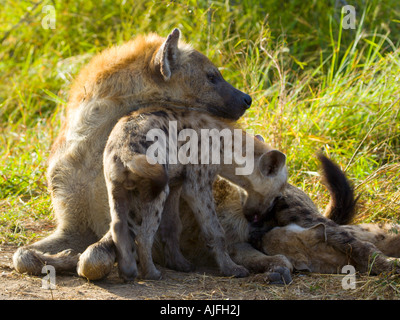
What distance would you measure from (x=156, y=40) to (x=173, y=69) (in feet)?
0.91

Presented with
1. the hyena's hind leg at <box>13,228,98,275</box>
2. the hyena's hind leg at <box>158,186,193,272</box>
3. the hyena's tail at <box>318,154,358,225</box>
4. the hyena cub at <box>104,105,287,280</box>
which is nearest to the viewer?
the hyena cub at <box>104,105,287,280</box>

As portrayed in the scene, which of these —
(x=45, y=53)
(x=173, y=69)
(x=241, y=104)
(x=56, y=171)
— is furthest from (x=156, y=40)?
(x=45, y=53)

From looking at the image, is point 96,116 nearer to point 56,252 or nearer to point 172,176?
point 172,176

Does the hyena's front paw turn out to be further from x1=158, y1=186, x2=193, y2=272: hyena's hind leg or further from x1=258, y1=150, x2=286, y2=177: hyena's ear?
x1=258, y1=150, x2=286, y2=177: hyena's ear

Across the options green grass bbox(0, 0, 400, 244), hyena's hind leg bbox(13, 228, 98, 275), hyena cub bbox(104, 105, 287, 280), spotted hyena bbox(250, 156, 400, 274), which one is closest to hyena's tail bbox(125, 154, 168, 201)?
hyena cub bbox(104, 105, 287, 280)

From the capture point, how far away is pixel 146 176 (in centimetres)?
327

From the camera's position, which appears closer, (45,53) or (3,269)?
(3,269)

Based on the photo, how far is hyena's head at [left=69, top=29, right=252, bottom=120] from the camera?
3953mm

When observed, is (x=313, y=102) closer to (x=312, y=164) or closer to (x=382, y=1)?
(x=312, y=164)

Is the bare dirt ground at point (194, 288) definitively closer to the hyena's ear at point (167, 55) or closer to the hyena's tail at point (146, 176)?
the hyena's tail at point (146, 176)

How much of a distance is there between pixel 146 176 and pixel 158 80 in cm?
94

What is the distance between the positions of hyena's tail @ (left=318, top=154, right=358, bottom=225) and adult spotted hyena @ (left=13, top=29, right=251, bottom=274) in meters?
0.84

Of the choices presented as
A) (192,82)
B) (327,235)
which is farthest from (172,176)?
(327,235)

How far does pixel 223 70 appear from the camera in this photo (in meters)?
6.14
